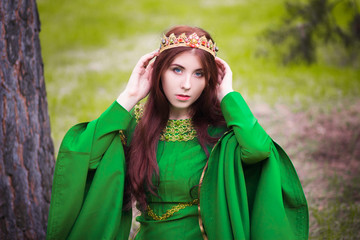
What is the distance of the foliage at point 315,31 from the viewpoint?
8.46 m

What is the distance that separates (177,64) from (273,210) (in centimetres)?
95

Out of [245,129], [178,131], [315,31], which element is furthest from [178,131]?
[315,31]

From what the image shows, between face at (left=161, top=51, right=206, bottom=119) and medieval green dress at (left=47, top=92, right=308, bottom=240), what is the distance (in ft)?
0.61

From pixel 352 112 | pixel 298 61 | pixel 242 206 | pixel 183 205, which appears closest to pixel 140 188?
pixel 183 205

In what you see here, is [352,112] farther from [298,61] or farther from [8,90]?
[8,90]

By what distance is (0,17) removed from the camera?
2547 mm

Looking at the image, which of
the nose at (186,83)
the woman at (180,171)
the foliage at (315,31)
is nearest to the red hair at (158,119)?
the woman at (180,171)

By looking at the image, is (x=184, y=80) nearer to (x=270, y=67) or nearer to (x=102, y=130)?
(x=102, y=130)

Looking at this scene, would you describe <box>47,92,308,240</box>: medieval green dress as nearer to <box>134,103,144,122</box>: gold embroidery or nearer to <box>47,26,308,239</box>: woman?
<box>47,26,308,239</box>: woman

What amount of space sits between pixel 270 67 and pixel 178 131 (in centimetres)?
727

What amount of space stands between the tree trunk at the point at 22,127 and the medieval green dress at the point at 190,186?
674 millimetres

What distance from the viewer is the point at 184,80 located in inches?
84.9

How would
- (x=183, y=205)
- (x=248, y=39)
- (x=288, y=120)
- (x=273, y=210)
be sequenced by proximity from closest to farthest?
(x=273, y=210) < (x=183, y=205) < (x=288, y=120) < (x=248, y=39)

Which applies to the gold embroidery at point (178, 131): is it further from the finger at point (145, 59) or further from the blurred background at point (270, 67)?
the blurred background at point (270, 67)
